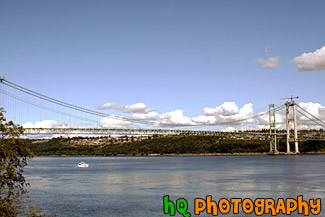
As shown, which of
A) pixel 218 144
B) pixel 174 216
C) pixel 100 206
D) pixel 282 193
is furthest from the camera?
pixel 218 144

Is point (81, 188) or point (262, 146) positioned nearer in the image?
point (81, 188)

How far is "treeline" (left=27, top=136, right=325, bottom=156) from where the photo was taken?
481 ft

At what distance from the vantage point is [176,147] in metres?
168

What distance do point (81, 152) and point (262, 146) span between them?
84.2 metres

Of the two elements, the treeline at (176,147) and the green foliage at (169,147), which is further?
the green foliage at (169,147)

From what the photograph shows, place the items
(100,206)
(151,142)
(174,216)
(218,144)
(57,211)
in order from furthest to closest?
(151,142), (218,144), (100,206), (57,211), (174,216)

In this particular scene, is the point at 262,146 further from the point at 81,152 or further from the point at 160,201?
the point at 160,201

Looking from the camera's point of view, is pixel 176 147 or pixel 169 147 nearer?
pixel 176 147

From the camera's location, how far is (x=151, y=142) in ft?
607

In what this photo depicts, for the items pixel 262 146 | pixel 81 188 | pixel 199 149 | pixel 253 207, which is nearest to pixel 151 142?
pixel 199 149

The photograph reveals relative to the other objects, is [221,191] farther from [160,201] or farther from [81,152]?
[81,152]

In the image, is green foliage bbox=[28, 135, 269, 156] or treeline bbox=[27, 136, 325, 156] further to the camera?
green foliage bbox=[28, 135, 269, 156]

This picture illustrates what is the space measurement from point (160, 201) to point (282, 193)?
32.6 ft

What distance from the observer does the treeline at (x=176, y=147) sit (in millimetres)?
146700
